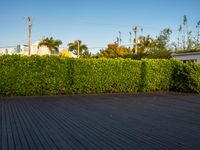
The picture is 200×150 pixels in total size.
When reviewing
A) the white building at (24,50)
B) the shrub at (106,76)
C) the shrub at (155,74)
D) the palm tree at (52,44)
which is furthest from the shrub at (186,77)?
the palm tree at (52,44)

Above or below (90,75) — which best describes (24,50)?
above

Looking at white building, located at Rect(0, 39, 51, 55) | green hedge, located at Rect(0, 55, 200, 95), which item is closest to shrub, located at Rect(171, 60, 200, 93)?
green hedge, located at Rect(0, 55, 200, 95)

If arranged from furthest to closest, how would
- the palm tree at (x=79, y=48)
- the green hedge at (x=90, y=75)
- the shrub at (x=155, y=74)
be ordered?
the palm tree at (x=79, y=48) → the shrub at (x=155, y=74) → the green hedge at (x=90, y=75)

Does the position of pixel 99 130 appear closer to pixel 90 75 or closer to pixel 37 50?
pixel 90 75

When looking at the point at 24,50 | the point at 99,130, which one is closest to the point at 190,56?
the point at 99,130

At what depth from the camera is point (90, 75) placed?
671 inches

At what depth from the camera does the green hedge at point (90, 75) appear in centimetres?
1526

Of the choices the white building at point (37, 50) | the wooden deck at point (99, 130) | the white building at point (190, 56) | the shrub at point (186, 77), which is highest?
the white building at point (37, 50)

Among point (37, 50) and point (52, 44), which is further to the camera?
point (52, 44)

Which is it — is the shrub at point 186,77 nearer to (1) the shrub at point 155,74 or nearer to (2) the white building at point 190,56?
(1) the shrub at point 155,74

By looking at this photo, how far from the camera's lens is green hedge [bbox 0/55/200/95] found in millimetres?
15258

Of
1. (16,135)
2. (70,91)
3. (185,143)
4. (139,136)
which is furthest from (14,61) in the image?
(185,143)

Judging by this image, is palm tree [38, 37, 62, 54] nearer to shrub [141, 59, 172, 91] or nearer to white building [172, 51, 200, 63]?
white building [172, 51, 200, 63]

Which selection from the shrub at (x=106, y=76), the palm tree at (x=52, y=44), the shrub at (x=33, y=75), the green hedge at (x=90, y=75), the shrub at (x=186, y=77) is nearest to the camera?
the shrub at (x=33, y=75)
